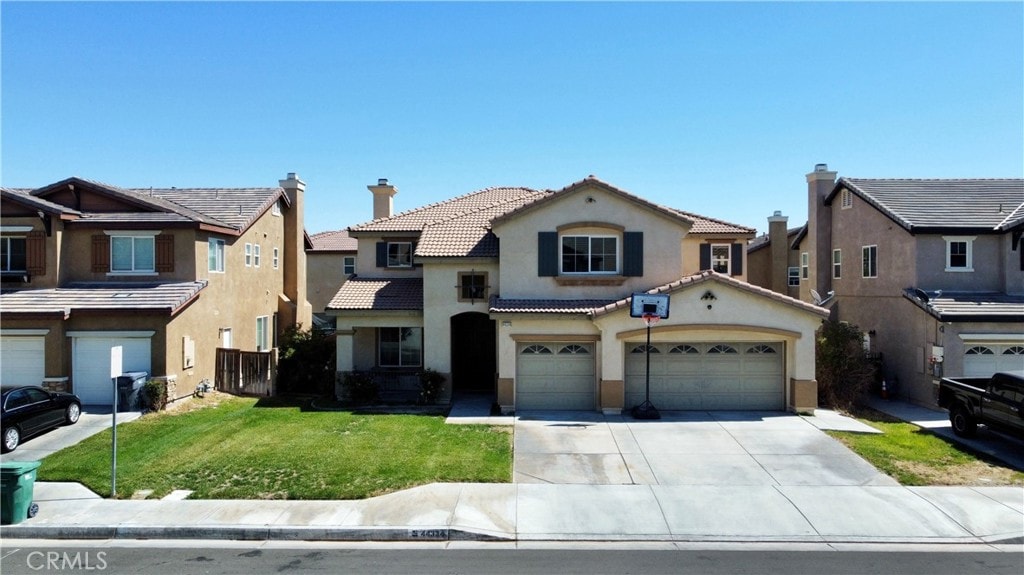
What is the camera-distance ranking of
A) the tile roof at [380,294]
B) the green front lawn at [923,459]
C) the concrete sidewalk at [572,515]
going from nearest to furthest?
the concrete sidewalk at [572,515] → the green front lawn at [923,459] → the tile roof at [380,294]

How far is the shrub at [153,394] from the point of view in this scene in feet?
56.9

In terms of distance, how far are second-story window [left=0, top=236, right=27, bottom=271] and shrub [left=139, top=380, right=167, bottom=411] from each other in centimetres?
654

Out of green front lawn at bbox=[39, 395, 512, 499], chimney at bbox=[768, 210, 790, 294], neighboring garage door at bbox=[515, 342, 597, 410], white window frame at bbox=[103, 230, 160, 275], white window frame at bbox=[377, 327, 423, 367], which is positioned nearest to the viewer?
green front lawn at bbox=[39, 395, 512, 499]

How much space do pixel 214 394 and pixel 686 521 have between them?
1594 centimetres

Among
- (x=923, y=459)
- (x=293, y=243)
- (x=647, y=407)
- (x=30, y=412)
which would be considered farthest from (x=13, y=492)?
(x=293, y=243)

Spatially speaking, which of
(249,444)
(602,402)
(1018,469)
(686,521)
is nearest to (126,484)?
(249,444)

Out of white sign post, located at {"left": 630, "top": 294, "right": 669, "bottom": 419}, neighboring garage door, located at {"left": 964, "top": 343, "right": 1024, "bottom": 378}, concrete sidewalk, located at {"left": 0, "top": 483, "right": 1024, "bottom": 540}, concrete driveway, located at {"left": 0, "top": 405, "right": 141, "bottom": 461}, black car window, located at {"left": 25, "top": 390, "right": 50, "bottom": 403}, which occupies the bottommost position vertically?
concrete sidewalk, located at {"left": 0, "top": 483, "right": 1024, "bottom": 540}

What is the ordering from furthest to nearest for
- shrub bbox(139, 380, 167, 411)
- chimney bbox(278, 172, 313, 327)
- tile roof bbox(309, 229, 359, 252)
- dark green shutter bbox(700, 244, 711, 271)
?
1. tile roof bbox(309, 229, 359, 252)
2. chimney bbox(278, 172, 313, 327)
3. dark green shutter bbox(700, 244, 711, 271)
4. shrub bbox(139, 380, 167, 411)

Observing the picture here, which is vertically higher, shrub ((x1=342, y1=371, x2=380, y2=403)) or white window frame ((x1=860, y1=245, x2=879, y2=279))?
white window frame ((x1=860, y1=245, x2=879, y2=279))

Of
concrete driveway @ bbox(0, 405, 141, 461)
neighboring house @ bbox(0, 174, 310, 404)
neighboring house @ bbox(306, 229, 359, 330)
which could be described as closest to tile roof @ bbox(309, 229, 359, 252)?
neighboring house @ bbox(306, 229, 359, 330)

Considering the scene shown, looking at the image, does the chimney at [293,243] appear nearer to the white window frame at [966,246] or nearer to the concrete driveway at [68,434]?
the concrete driveway at [68,434]

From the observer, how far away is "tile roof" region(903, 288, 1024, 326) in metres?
18.3

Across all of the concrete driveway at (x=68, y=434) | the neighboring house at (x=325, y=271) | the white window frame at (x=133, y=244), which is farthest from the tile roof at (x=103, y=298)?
the neighboring house at (x=325, y=271)

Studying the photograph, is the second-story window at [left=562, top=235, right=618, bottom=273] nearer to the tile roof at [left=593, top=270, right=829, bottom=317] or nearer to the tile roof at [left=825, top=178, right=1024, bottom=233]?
the tile roof at [left=593, top=270, right=829, bottom=317]
